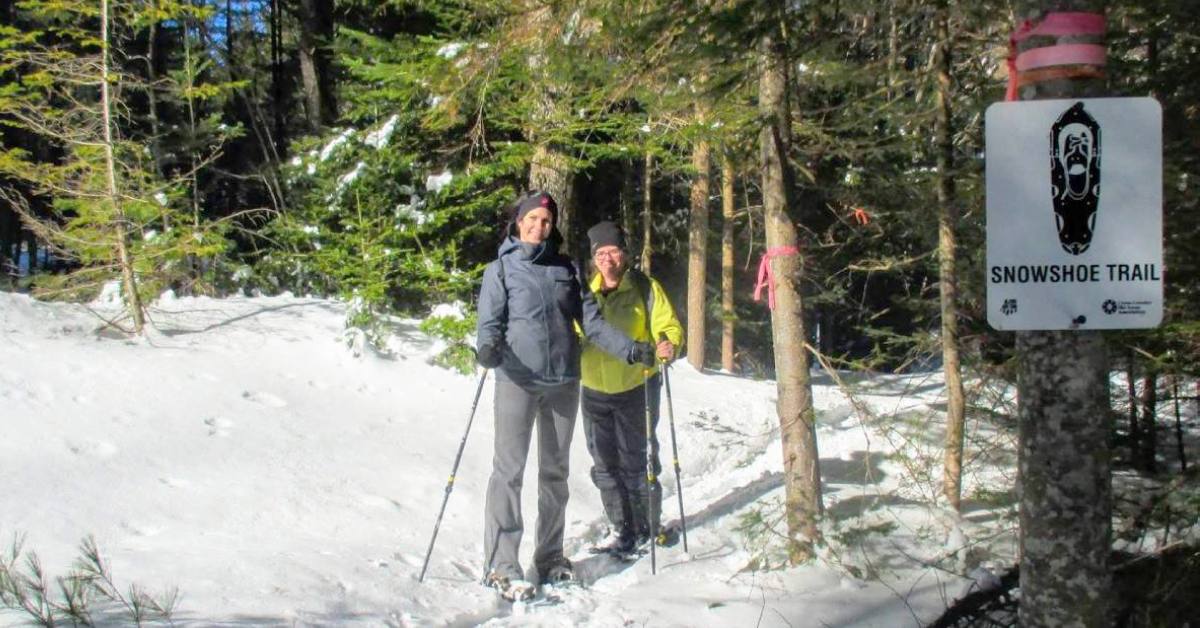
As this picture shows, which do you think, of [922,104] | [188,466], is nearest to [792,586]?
[922,104]

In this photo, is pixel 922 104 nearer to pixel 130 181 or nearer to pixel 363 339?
pixel 363 339

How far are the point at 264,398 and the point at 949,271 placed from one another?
19.3ft

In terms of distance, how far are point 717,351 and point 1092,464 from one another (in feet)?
68.7

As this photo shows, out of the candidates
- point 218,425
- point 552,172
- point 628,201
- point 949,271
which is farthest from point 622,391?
point 628,201

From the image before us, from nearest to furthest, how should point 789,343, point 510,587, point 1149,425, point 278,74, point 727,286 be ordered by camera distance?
point 510,587
point 789,343
point 1149,425
point 727,286
point 278,74

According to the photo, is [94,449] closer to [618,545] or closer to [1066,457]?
[618,545]

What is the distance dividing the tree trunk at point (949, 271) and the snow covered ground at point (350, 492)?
10.0 inches

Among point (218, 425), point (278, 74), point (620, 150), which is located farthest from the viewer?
point (278, 74)

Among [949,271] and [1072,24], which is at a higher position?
[1072,24]

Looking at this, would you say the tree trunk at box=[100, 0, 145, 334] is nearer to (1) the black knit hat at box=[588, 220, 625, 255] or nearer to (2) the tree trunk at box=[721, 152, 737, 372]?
(1) the black knit hat at box=[588, 220, 625, 255]

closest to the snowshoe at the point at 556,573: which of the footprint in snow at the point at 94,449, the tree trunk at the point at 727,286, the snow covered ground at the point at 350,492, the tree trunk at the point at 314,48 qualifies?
the snow covered ground at the point at 350,492

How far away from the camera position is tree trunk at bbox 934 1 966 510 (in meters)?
6.46

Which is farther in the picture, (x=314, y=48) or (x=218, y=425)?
(x=314, y=48)

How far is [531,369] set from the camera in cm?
542
